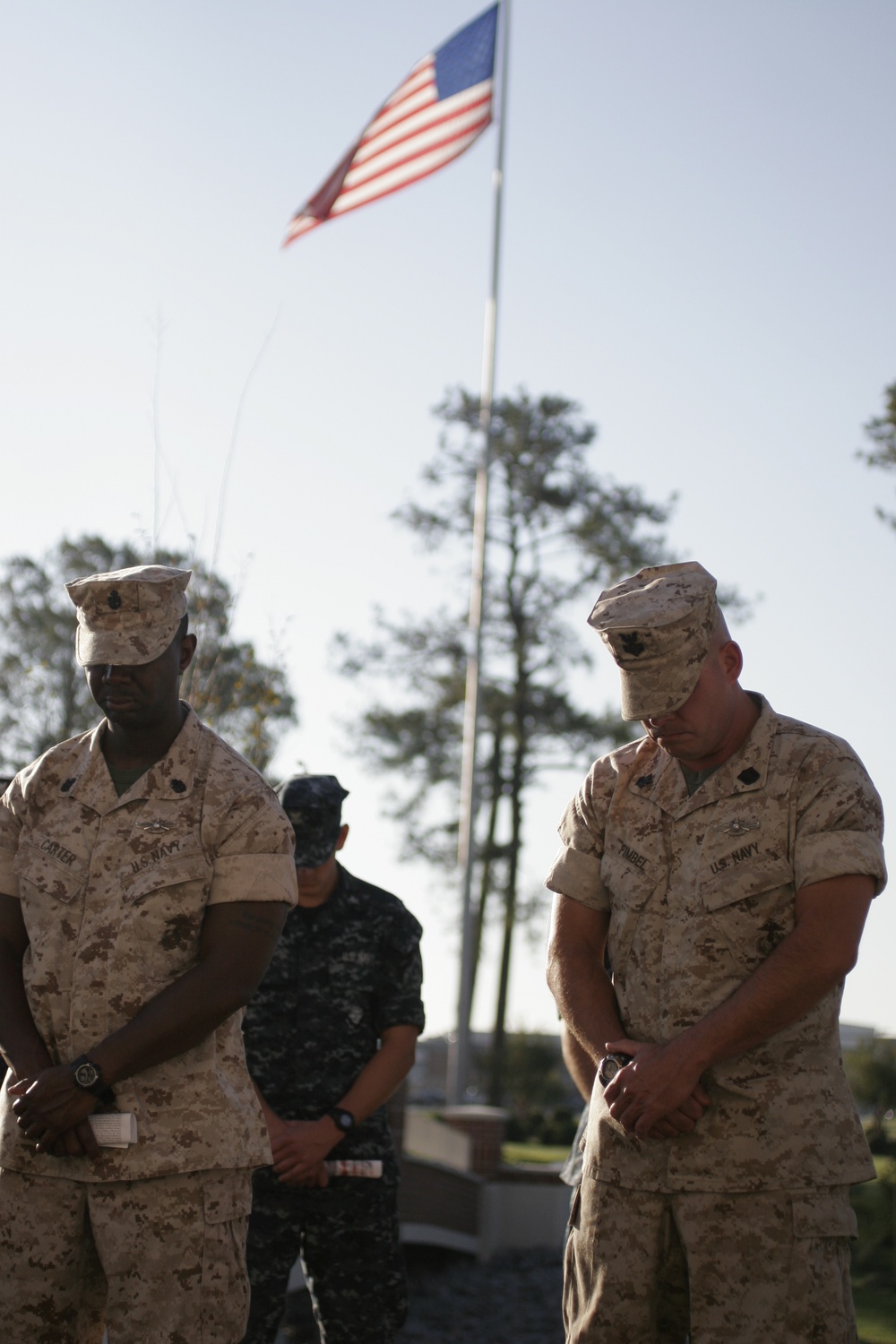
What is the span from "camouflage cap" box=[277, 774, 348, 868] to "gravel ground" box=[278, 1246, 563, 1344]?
6077 mm

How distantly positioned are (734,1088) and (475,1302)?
12.1 metres

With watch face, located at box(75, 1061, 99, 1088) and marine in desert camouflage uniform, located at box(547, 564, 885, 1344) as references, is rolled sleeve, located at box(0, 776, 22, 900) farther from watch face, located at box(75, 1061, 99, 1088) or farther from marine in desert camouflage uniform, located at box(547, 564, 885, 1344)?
marine in desert camouflage uniform, located at box(547, 564, 885, 1344)

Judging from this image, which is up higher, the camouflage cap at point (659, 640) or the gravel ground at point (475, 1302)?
the camouflage cap at point (659, 640)

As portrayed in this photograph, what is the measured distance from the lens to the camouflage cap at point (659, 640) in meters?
3.07

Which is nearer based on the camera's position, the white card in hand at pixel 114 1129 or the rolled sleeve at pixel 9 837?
the white card in hand at pixel 114 1129

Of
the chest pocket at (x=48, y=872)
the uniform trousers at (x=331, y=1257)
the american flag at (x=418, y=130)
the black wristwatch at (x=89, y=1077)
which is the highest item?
the american flag at (x=418, y=130)

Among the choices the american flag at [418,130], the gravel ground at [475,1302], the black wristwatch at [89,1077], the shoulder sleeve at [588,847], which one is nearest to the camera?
the black wristwatch at [89,1077]

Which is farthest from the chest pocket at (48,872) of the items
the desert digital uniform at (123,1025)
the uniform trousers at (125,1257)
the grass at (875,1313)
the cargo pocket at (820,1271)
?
the grass at (875,1313)

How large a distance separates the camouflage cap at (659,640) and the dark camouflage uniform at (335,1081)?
1525 millimetres

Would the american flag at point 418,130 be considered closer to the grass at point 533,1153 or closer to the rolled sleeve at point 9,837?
the rolled sleeve at point 9,837

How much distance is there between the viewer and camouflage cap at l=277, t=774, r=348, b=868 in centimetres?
429

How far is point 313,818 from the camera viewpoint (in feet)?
14.1

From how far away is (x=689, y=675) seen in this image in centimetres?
308

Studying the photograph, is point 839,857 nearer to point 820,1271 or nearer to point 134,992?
point 820,1271
